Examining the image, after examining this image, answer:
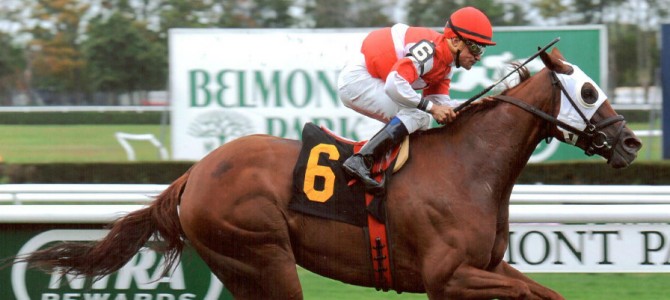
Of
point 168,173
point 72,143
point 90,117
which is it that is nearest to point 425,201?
point 168,173

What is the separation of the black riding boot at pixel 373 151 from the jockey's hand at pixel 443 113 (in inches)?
4.7

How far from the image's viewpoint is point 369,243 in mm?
3756

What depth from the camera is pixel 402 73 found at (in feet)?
12.0

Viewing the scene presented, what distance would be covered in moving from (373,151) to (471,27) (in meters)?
0.58

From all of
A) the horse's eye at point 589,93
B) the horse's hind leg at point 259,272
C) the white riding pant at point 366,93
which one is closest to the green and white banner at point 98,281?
the horse's hind leg at point 259,272

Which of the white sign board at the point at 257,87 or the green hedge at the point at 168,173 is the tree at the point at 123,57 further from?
the white sign board at the point at 257,87

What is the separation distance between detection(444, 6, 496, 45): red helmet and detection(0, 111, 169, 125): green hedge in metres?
14.8

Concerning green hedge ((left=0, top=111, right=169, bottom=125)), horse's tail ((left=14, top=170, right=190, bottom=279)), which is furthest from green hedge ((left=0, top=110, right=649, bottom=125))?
horse's tail ((left=14, top=170, right=190, bottom=279))

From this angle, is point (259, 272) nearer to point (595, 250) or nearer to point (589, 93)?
point (589, 93)

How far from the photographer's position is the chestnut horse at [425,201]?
369cm

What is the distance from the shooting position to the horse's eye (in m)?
3.72

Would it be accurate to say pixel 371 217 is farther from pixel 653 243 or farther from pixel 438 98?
pixel 653 243

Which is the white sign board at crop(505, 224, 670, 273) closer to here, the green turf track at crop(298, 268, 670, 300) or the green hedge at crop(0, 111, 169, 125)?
the green turf track at crop(298, 268, 670, 300)

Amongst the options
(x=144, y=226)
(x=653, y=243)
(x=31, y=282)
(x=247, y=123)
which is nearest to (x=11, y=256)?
(x=31, y=282)
